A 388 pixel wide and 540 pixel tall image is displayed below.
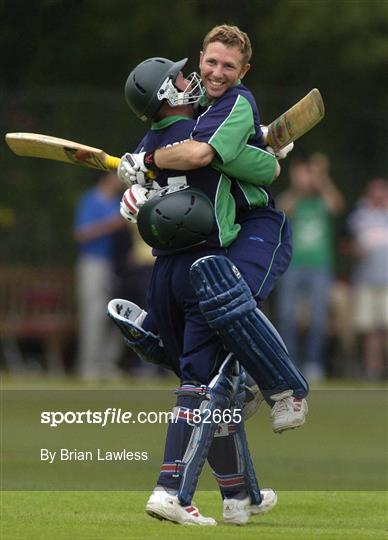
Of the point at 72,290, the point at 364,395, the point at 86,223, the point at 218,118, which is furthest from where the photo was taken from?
the point at 72,290

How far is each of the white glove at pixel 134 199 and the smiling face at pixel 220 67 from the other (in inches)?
20.3

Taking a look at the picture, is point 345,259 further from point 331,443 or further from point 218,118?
point 218,118

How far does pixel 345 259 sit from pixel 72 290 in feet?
9.48

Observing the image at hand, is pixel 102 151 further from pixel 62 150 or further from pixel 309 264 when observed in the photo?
pixel 309 264

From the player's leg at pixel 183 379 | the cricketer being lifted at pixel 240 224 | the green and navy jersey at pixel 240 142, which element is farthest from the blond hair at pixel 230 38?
the player's leg at pixel 183 379

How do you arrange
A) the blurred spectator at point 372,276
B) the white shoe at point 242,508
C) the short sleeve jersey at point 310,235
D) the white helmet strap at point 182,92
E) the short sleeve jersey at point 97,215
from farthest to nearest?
1. the blurred spectator at point 372,276
2. the short sleeve jersey at point 310,235
3. the short sleeve jersey at point 97,215
4. the white shoe at point 242,508
5. the white helmet strap at point 182,92

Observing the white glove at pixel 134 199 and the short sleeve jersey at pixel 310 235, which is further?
the short sleeve jersey at pixel 310 235

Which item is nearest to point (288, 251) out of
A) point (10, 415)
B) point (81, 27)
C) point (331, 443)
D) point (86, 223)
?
point (331, 443)

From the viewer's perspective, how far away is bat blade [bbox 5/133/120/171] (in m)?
7.36

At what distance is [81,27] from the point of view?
1628 centimetres

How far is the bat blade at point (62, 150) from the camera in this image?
24.2 feet

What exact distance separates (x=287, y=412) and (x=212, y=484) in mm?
1985

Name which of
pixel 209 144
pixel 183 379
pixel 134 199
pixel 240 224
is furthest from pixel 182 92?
pixel 183 379

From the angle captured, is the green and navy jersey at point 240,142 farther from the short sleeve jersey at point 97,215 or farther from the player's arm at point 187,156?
the short sleeve jersey at point 97,215
